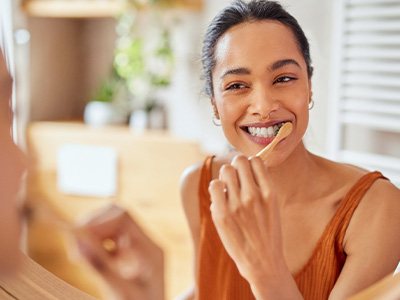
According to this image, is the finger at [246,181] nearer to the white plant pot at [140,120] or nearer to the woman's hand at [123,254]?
the woman's hand at [123,254]

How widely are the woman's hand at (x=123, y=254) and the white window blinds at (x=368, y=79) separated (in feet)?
2.13

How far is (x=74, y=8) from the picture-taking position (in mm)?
1608

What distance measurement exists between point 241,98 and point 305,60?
0.03 metres

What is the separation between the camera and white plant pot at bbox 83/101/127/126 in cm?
163

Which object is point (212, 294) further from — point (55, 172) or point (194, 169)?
point (55, 172)

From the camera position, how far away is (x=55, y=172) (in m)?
1.63

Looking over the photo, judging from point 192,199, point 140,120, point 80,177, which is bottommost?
point 80,177

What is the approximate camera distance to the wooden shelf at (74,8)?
1.57 metres

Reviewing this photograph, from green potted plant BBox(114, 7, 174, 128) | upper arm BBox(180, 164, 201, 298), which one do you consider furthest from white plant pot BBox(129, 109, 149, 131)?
upper arm BBox(180, 164, 201, 298)

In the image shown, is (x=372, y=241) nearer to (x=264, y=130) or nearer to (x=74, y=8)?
(x=264, y=130)

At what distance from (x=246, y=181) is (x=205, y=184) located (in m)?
0.19

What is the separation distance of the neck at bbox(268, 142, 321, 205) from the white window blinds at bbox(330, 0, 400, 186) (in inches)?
20.5

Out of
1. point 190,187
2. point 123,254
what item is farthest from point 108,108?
point 123,254

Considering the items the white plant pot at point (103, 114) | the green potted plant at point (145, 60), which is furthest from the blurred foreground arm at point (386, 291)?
the white plant pot at point (103, 114)
